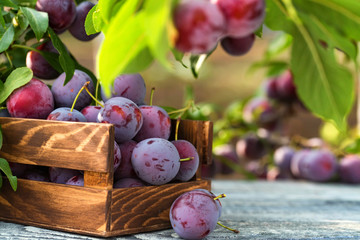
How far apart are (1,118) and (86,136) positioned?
155mm

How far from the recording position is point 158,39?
281 mm

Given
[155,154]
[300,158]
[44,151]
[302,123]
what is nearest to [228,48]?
[155,154]

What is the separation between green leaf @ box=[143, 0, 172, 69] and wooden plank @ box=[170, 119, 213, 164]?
1.34ft

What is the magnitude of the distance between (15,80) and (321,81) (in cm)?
42

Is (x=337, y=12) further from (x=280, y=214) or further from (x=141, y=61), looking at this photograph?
(x=280, y=214)

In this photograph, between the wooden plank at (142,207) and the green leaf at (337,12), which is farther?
the wooden plank at (142,207)

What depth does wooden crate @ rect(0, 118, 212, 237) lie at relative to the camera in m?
0.56

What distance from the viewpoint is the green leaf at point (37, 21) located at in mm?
643

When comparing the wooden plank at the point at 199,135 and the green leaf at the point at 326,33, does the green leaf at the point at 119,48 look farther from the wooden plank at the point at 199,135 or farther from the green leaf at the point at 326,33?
the wooden plank at the point at 199,135

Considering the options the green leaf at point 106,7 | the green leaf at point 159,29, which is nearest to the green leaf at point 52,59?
the green leaf at point 106,7

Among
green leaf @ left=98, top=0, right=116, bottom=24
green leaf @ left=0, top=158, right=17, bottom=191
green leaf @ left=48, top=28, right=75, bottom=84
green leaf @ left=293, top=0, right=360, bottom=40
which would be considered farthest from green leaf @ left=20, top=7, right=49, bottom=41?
green leaf @ left=293, top=0, right=360, bottom=40

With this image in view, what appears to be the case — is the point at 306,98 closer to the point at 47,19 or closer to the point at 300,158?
the point at 47,19

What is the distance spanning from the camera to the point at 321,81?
1.33 ft

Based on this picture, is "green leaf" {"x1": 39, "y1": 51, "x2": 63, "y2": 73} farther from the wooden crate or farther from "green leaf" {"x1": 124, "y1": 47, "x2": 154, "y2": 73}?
"green leaf" {"x1": 124, "y1": 47, "x2": 154, "y2": 73}
